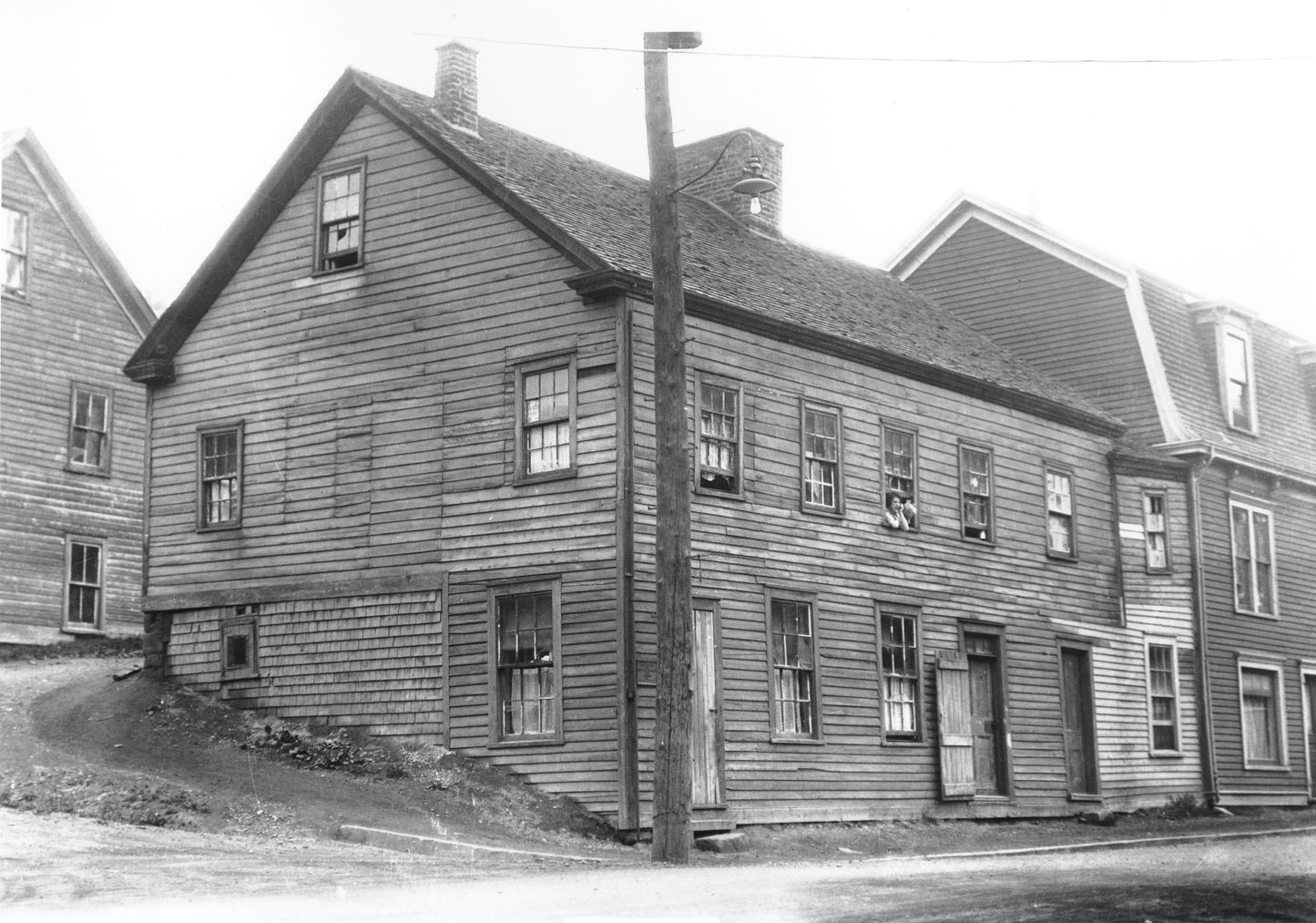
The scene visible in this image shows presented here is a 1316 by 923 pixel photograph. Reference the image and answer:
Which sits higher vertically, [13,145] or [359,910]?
[13,145]

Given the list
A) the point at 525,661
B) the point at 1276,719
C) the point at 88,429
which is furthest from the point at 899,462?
the point at 88,429

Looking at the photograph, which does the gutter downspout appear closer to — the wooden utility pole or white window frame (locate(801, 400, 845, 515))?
white window frame (locate(801, 400, 845, 515))

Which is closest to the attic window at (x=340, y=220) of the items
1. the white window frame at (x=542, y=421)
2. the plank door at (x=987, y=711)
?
the white window frame at (x=542, y=421)

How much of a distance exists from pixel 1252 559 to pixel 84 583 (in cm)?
2205

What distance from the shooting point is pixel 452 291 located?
2161 centimetres

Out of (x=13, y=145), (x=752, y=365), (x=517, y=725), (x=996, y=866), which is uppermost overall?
(x=13, y=145)

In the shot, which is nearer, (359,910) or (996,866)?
(359,910)

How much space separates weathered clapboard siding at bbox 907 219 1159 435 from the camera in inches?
1198

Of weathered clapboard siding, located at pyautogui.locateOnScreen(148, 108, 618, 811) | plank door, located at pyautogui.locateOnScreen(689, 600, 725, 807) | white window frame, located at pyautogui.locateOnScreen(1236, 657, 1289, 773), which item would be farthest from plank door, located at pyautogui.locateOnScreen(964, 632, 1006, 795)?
→ weathered clapboard siding, located at pyautogui.locateOnScreen(148, 108, 618, 811)

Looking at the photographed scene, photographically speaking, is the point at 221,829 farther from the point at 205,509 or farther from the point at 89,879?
the point at 205,509

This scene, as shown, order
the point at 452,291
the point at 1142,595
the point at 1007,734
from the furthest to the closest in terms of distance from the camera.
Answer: the point at 1142,595 < the point at 1007,734 < the point at 452,291

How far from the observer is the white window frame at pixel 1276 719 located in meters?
30.3

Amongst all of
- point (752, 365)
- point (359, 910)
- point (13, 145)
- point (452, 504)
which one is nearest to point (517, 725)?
point (452, 504)

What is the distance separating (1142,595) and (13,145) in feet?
71.3
